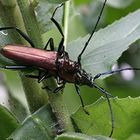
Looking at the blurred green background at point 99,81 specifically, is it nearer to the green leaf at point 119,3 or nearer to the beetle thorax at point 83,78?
the green leaf at point 119,3

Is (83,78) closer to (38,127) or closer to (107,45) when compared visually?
(107,45)

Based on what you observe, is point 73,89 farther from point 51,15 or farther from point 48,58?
point 51,15

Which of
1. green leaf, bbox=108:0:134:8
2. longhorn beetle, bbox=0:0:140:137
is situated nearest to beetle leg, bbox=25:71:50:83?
longhorn beetle, bbox=0:0:140:137

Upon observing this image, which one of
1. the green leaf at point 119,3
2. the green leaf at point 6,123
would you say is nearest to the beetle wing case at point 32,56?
the green leaf at point 6,123

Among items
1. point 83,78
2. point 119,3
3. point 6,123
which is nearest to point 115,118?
point 6,123

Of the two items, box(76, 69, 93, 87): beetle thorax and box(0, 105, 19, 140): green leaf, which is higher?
box(76, 69, 93, 87): beetle thorax

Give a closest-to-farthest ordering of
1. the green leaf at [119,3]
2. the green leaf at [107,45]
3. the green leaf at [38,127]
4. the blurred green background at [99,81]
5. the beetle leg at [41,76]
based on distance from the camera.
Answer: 1. the green leaf at [38,127]
2. the beetle leg at [41,76]
3. the green leaf at [107,45]
4. the blurred green background at [99,81]
5. the green leaf at [119,3]

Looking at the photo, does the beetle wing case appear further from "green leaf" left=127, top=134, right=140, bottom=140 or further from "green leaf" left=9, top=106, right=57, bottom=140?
"green leaf" left=127, top=134, right=140, bottom=140
